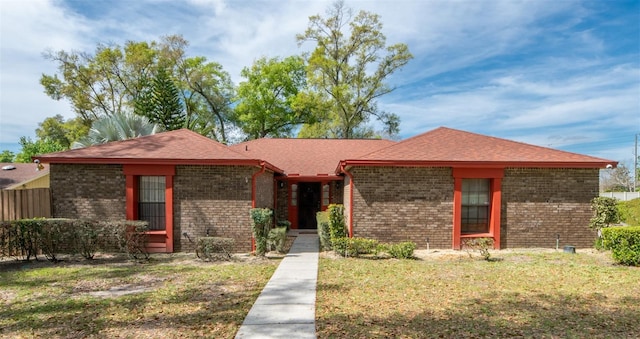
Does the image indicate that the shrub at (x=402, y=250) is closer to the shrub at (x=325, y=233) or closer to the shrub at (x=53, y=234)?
the shrub at (x=325, y=233)

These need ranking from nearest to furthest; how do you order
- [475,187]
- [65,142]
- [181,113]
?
[475,187], [181,113], [65,142]

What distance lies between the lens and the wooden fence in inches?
399

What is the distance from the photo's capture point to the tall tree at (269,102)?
117 ft

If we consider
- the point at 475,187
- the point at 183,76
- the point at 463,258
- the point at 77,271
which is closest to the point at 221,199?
the point at 77,271

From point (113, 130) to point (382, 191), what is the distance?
1422 centimetres

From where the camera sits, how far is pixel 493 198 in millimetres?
11359

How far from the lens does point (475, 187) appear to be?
11586 millimetres

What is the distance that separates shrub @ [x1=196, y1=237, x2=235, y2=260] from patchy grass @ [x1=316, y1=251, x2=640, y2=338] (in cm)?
292

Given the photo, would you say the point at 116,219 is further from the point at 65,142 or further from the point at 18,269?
the point at 65,142

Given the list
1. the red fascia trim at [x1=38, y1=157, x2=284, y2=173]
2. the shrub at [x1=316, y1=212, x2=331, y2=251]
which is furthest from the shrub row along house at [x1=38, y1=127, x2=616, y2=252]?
the shrub at [x1=316, y1=212, x2=331, y2=251]

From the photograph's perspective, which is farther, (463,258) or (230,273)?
(463,258)

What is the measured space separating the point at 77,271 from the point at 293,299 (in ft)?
19.7

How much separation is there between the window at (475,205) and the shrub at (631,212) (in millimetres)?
8452

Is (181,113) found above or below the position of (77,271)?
above
